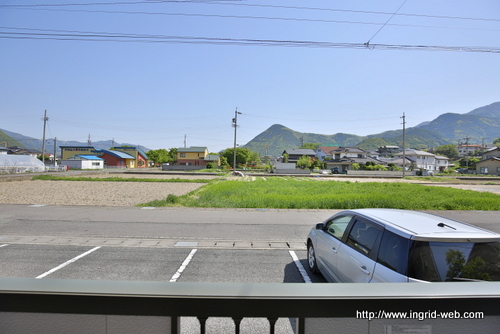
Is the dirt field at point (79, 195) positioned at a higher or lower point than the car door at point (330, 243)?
lower

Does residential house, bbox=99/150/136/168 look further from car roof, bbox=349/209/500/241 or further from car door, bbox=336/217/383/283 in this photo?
car roof, bbox=349/209/500/241

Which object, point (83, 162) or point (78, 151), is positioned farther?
point (78, 151)

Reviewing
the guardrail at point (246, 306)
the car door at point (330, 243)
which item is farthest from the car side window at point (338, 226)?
the guardrail at point (246, 306)

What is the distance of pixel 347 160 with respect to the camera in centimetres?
8444

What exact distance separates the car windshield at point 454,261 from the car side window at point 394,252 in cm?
7

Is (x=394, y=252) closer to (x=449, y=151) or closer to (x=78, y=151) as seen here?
(x=78, y=151)

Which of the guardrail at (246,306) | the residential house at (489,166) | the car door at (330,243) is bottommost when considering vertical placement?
the car door at (330,243)

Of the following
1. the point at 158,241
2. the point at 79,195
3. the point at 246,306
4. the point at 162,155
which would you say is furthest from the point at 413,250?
the point at 162,155

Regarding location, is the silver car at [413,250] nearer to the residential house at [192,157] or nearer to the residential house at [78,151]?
the residential house at [192,157]

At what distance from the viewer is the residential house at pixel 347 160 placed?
81675 mm

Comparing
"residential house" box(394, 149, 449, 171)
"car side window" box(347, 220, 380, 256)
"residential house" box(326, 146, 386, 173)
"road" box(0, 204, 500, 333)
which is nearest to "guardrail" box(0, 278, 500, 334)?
"road" box(0, 204, 500, 333)

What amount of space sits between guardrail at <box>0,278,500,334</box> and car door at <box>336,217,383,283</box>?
7.10 feet

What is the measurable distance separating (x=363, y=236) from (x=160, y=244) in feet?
19.2

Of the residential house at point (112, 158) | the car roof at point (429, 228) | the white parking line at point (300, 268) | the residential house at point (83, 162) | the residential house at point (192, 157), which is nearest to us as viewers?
the car roof at point (429, 228)
